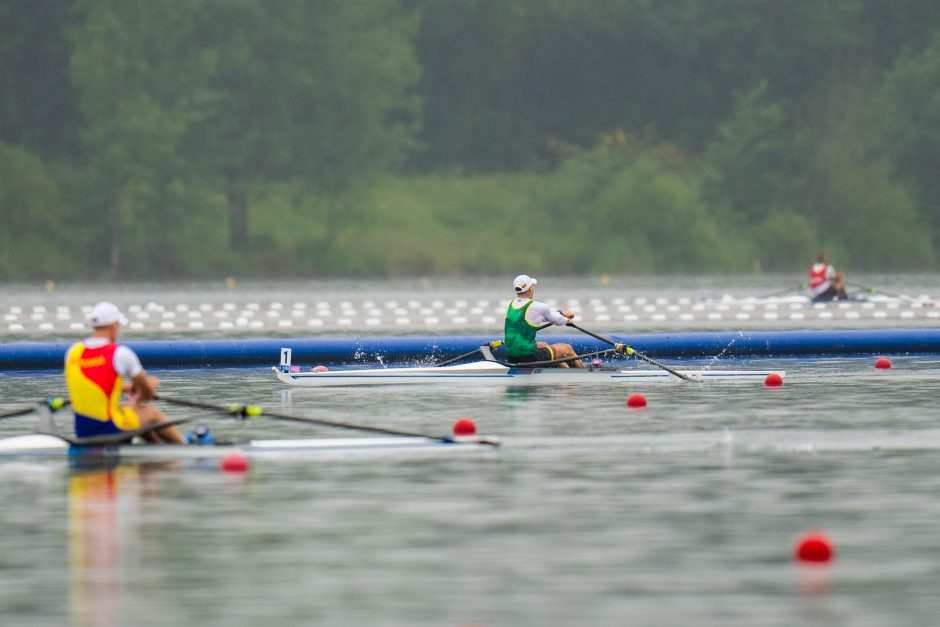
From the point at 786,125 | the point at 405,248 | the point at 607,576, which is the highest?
the point at 786,125

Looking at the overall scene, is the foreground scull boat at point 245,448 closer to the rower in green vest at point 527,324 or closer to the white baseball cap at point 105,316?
the white baseball cap at point 105,316

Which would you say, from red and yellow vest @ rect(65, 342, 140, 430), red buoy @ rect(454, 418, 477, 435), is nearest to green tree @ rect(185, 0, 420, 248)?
red buoy @ rect(454, 418, 477, 435)

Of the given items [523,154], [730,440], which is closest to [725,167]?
[523,154]

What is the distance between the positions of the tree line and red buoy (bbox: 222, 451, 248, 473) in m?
51.8

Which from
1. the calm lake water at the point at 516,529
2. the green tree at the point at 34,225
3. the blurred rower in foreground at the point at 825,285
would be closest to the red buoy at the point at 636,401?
the calm lake water at the point at 516,529

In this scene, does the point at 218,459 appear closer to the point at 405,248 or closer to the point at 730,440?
the point at 730,440

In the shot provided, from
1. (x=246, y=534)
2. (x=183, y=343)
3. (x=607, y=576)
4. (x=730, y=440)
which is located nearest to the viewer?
(x=607, y=576)

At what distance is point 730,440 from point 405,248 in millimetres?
53552

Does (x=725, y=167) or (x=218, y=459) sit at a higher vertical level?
(x=725, y=167)

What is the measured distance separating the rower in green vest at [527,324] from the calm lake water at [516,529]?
11.0 feet

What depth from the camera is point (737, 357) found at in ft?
82.2

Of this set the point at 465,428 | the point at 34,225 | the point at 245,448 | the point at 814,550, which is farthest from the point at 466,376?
the point at 34,225

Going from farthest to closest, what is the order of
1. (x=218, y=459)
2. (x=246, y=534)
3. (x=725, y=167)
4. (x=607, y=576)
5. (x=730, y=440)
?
(x=725, y=167) < (x=730, y=440) < (x=218, y=459) < (x=246, y=534) < (x=607, y=576)

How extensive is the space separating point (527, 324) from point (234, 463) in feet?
24.4
